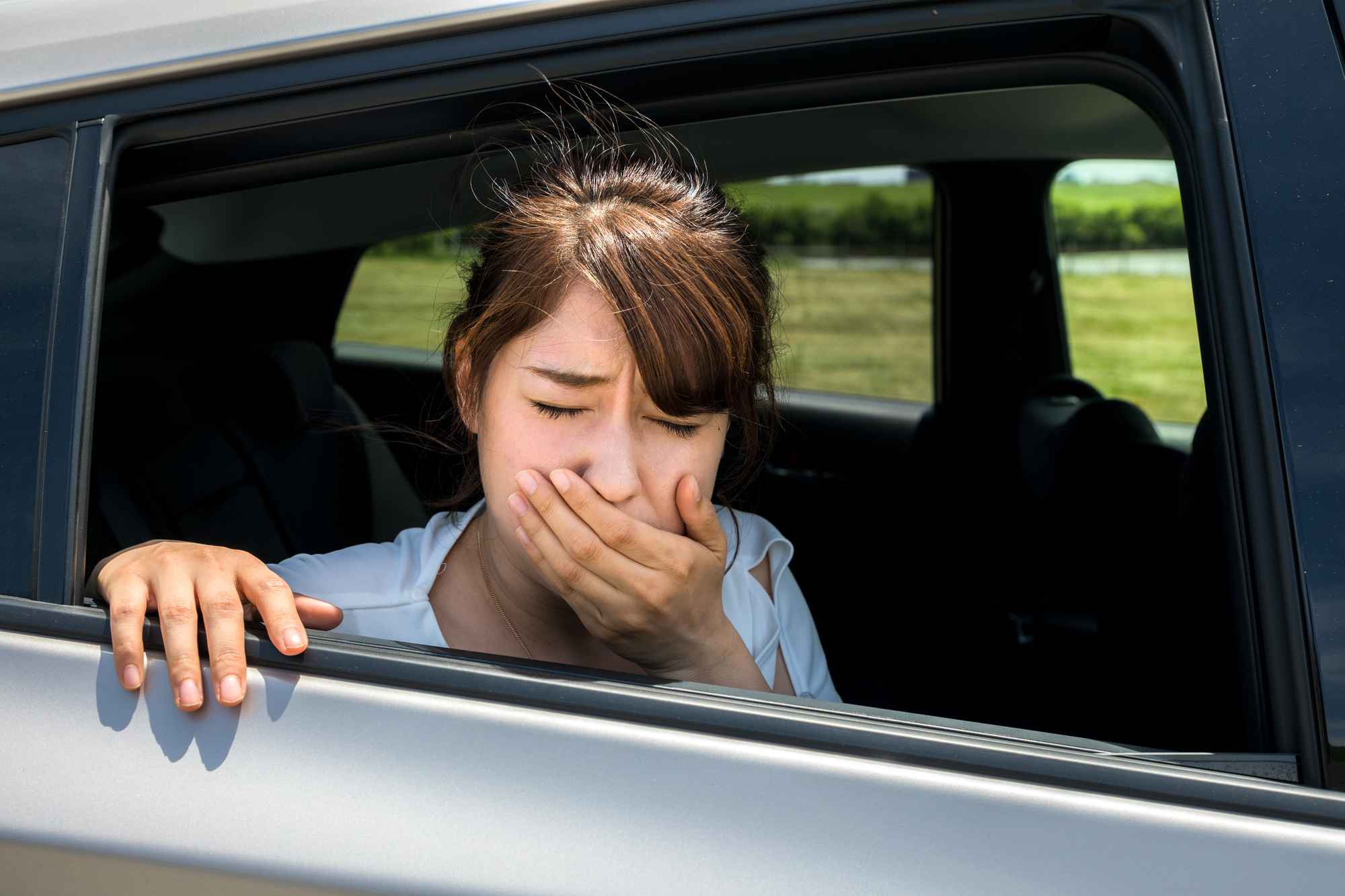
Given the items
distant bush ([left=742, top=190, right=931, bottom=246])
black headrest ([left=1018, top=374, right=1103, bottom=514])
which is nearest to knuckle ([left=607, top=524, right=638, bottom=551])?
black headrest ([left=1018, top=374, right=1103, bottom=514])

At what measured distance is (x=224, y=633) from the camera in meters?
0.94

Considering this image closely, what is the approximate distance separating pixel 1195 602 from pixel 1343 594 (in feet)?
2.60

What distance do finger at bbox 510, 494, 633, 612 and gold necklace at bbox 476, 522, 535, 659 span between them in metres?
0.26

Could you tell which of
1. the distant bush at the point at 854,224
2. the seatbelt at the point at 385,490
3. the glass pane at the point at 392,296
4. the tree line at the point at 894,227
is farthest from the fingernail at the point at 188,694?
the distant bush at the point at 854,224

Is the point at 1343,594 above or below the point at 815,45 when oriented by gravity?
below

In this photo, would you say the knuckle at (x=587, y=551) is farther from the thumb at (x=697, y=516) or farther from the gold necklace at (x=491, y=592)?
the gold necklace at (x=491, y=592)

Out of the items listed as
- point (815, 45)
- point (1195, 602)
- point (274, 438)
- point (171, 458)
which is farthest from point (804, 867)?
point (274, 438)

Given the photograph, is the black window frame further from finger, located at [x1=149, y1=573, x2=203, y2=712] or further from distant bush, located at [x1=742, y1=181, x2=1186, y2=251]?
distant bush, located at [x1=742, y1=181, x2=1186, y2=251]

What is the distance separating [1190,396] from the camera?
739 cm

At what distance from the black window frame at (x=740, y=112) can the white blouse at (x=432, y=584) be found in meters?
0.31

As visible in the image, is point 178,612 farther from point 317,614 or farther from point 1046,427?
point 1046,427

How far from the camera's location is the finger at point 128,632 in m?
0.91

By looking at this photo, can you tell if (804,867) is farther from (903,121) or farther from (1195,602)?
(903,121)

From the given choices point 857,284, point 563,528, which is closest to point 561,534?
point 563,528
